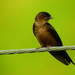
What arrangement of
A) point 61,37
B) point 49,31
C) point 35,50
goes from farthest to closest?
1. point 49,31
2. point 61,37
3. point 35,50

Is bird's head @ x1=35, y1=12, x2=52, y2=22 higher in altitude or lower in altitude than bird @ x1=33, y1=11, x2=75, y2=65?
higher

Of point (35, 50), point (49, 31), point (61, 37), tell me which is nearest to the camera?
point (35, 50)

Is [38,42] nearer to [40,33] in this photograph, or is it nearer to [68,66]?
[40,33]

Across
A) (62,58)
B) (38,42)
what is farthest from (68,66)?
(38,42)

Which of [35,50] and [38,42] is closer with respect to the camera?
[35,50]

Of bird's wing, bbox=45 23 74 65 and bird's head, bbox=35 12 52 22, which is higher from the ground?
bird's head, bbox=35 12 52 22

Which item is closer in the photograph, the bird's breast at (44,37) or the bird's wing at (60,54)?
the bird's wing at (60,54)

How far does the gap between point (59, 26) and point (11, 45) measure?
17 cm

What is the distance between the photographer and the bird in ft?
2.49

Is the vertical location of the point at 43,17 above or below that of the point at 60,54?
above

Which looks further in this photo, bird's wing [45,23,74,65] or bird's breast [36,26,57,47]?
bird's breast [36,26,57,47]

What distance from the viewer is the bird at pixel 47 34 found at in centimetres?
76

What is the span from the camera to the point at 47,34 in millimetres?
871

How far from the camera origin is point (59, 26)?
795 mm
